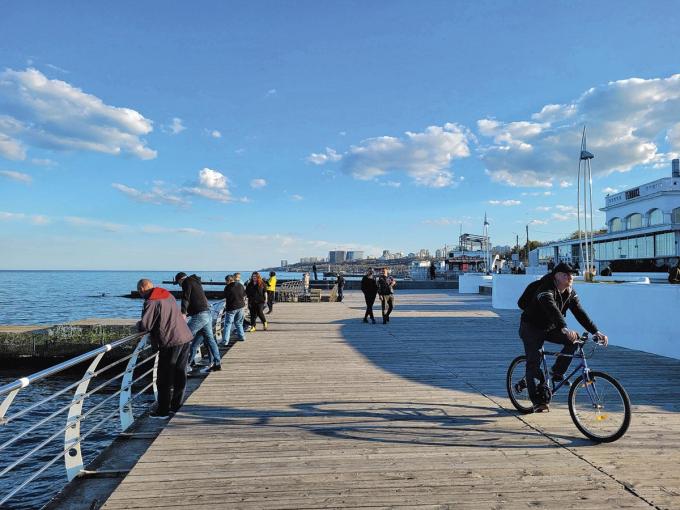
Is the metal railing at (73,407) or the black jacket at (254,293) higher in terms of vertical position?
the black jacket at (254,293)

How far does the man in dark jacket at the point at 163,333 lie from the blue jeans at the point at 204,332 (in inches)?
78.1

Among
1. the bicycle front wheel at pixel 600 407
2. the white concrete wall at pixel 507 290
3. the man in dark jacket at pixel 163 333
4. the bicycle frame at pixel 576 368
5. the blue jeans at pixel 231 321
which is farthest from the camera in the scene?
the white concrete wall at pixel 507 290

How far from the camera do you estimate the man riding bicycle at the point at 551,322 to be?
17.4ft

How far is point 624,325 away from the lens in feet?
38.2

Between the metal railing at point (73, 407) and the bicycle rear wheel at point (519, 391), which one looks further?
the bicycle rear wheel at point (519, 391)

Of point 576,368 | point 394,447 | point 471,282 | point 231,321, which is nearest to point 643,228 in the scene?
point 471,282

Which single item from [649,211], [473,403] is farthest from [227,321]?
[649,211]

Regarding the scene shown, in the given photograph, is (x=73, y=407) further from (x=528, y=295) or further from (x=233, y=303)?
(x=233, y=303)

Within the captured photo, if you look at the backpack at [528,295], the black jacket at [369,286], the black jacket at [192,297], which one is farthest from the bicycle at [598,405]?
the black jacket at [369,286]

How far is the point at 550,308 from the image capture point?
531cm

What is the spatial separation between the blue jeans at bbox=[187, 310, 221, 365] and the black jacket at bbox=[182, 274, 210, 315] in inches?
4.8

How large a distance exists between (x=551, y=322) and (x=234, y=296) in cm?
791

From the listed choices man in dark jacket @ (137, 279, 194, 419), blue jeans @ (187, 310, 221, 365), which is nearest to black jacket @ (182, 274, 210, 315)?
blue jeans @ (187, 310, 221, 365)

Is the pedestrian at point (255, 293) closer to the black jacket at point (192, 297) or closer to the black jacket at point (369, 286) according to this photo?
the black jacket at point (369, 286)
